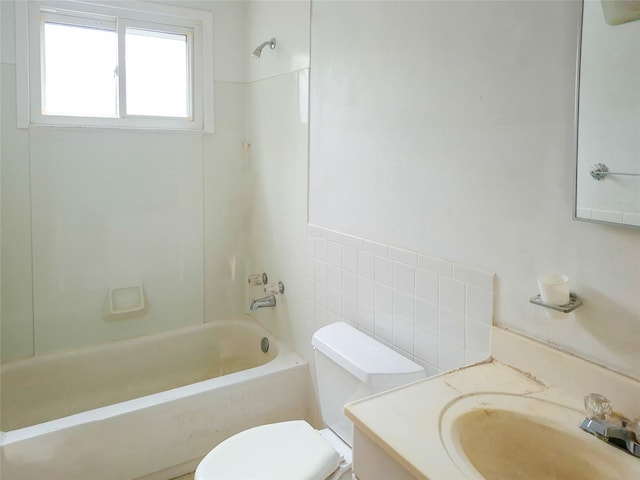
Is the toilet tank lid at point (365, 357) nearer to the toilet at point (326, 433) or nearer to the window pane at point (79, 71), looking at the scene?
the toilet at point (326, 433)

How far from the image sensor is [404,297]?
66.0 inches

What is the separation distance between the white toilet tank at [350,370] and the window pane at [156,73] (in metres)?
1.71

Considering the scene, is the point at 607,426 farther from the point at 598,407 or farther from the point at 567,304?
the point at 567,304

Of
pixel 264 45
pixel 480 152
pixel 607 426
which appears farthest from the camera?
pixel 264 45

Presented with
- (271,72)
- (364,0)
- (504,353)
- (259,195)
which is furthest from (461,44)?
(259,195)

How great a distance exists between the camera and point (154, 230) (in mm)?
2676

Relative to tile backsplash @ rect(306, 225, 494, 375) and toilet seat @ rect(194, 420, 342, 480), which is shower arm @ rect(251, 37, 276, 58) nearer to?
tile backsplash @ rect(306, 225, 494, 375)

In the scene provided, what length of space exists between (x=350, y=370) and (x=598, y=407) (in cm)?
77

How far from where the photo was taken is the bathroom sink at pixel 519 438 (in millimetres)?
993

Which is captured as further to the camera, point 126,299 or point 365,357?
point 126,299

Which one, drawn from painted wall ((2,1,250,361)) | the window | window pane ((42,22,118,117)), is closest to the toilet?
painted wall ((2,1,250,361))

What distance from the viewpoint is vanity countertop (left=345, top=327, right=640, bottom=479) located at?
95cm

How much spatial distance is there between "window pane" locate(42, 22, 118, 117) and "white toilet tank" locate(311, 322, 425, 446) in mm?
1807

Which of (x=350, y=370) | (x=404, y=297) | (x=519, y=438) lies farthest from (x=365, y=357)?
(x=519, y=438)
